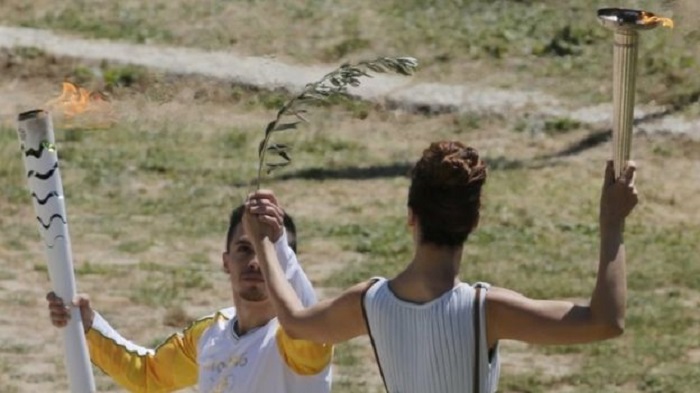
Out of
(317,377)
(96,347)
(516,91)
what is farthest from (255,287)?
(516,91)

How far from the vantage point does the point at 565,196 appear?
12125mm

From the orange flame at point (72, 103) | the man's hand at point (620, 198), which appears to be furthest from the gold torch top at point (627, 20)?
the orange flame at point (72, 103)

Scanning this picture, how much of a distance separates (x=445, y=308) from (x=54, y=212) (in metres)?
1.33

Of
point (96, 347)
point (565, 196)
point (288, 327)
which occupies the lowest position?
point (565, 196)

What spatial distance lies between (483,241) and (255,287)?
21.3 feet

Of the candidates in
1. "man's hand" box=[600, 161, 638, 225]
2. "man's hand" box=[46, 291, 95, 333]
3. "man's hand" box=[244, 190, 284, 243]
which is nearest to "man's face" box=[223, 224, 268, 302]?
Result: "man's hand" box=[244, 190, 284, 243]

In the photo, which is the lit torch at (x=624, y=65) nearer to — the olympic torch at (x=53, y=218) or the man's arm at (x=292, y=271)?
the man's arm at (x=292, y=271)

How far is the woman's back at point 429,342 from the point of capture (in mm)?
4023

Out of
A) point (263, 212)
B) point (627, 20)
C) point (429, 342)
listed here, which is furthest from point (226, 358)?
point (627, 20)

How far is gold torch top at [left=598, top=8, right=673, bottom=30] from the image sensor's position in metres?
3.78

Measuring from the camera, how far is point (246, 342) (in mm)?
4672

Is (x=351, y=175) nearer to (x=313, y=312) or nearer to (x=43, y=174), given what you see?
(x=43, y=174)

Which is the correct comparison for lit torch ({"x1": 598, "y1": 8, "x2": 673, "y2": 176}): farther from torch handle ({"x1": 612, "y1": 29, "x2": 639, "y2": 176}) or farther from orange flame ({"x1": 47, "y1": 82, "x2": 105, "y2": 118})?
orange flame ({"x1": 47, "y1": 82, "x2": 105, "y2": 118})

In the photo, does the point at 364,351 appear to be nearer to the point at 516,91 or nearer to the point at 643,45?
the point at 516,91
